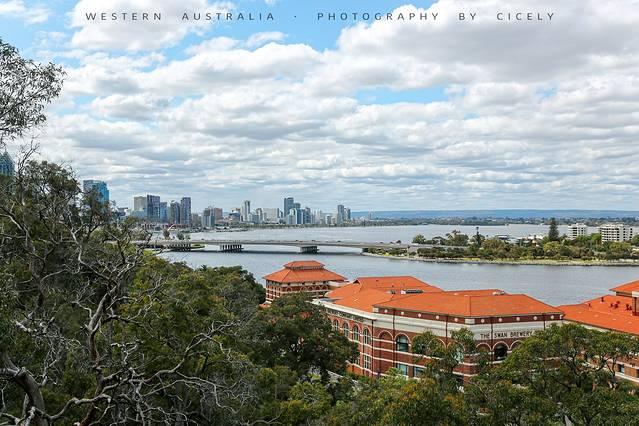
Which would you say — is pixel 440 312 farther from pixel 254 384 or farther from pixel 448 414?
pixel 448 414

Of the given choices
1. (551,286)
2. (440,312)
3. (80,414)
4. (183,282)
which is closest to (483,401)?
(80,414)

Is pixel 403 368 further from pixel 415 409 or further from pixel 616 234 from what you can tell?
pixel 616 234

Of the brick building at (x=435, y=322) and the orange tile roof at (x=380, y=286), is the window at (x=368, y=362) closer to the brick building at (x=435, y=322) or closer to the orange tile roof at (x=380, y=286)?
the brick building at (x=435, y=322)

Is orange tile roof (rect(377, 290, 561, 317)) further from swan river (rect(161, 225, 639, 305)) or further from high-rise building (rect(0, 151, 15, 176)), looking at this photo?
swan river (rect(161, 225, 639, 305))

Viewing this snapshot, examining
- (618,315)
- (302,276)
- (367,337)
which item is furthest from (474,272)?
(367,337)

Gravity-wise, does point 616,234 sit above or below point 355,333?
above

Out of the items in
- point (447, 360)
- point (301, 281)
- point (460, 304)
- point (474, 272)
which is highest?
A: point (447, 360)
